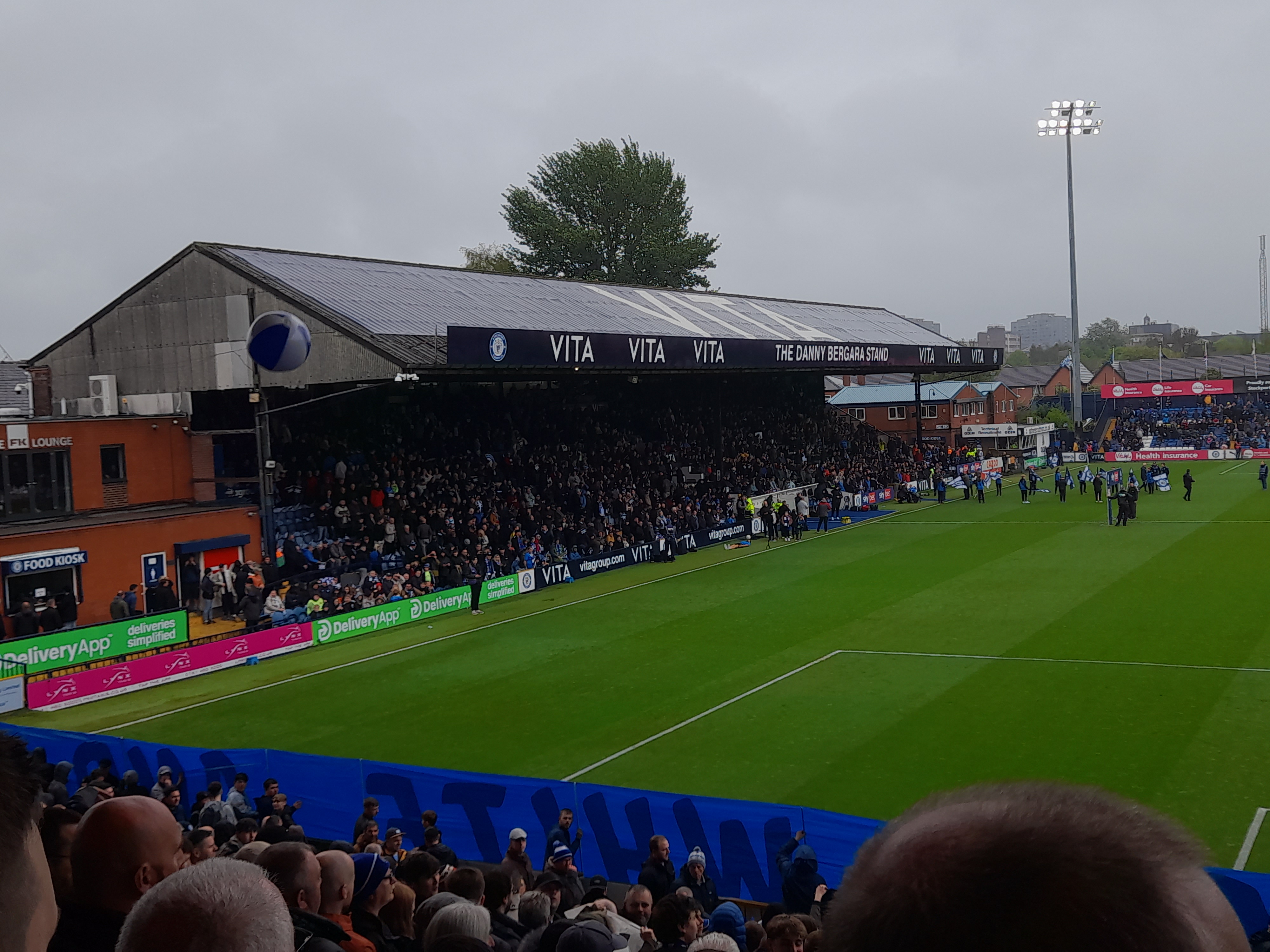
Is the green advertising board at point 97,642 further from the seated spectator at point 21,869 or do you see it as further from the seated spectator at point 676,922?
the seated spectator at point 21,869

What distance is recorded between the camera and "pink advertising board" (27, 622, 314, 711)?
71.5 feet

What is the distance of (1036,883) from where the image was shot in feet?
4.06

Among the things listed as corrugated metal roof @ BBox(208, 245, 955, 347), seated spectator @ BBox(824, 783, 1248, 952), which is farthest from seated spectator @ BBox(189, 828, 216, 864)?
corrugated metal roof @ BBox(208, 245, 955, 347)

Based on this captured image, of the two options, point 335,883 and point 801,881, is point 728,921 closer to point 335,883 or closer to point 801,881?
point 801,881

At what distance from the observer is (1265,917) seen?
8852mm

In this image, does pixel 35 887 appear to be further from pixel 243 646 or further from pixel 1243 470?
pixel 1243 470

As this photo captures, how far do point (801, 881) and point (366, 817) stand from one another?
491cm

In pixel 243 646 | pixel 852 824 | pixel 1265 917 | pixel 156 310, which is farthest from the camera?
pixel 156 310

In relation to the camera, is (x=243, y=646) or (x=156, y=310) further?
(x=156, y=310)

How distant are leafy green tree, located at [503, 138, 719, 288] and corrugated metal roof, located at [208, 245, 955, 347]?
22.0 meters

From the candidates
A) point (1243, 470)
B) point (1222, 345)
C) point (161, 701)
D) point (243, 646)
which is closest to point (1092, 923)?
point (161, 701)

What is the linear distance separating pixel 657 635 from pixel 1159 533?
886 inches

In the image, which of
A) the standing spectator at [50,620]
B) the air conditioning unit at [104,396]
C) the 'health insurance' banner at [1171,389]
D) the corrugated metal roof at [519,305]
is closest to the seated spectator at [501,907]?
the standing spectator at [50,620]

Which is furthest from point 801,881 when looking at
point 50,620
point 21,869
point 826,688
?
point 50,620
